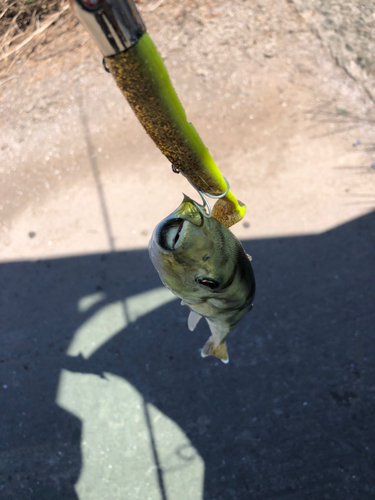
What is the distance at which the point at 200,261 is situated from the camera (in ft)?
4.22

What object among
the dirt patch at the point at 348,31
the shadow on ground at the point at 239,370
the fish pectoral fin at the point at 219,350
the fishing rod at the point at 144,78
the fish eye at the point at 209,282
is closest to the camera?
the fishing rod at the point at 144,78

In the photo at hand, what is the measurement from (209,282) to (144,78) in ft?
2.37

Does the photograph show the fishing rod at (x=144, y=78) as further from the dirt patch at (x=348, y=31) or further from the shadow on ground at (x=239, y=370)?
the dirt patch at (x=348, y=31)

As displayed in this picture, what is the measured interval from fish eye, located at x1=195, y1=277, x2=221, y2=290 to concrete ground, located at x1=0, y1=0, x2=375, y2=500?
2817 mm

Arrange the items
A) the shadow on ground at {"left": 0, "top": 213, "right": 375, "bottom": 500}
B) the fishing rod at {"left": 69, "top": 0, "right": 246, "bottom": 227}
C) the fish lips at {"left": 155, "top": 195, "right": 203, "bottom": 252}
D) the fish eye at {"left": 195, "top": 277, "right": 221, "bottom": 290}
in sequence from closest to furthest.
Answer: the fishing rod at {"left": 69, "top": 0, "right": 246, "bottom": 227}
the fish lips at {"left": 155, "top": 195, "right": 203, "bottom": 252}
the fish eye at {"left": 195, "top": 277, "right": 221, "bottom": 290}
the shadow on ground at {"left": 0, "top": 213, "right": 375, "bottom": 500}

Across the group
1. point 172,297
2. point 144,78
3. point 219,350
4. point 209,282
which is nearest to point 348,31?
point 172,297

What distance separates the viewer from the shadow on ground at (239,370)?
11.9ft

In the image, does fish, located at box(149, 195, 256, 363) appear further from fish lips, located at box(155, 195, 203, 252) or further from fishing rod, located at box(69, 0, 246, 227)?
fishing rod, located at box(69, 0, 246, 227)

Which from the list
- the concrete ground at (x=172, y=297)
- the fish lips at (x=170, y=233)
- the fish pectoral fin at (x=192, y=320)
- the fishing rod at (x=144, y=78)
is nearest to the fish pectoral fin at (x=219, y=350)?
the fish pectoral fin at (x=192, y=320)

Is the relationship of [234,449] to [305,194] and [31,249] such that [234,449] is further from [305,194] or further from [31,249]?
[31,249]

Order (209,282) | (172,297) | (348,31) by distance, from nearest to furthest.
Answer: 1. (209,282)
2. (172,297)
3. (348,31)

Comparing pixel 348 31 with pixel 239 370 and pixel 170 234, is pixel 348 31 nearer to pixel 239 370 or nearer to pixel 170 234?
pixel 239 370

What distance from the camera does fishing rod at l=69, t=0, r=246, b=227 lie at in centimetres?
76

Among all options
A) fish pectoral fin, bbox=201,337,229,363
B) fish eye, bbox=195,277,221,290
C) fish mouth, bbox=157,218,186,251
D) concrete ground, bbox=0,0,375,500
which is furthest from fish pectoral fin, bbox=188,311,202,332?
concrete ground, bbox=0,0,375,500
